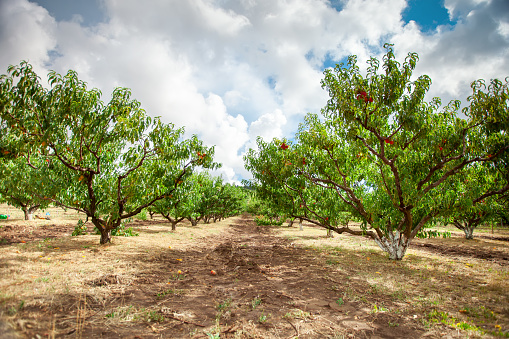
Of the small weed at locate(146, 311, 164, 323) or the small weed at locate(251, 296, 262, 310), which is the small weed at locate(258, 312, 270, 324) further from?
the small weed at locate(146, 311, 164, 323)

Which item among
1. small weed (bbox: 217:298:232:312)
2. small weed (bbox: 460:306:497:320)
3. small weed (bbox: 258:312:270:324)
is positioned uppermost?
small weed (bbox: 460:306:497:320)

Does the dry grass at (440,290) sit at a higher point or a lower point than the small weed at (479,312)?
lower

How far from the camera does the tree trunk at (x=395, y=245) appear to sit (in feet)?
34.7

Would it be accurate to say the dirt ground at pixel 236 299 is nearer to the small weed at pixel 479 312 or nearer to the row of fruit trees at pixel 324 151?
the small weed at pixel 479 312

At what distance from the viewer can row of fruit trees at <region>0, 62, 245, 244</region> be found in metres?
6.96

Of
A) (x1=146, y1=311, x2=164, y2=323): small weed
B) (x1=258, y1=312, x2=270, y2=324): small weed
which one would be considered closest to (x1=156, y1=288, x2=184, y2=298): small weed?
(x1=146, y1=311, x2=164, y2=323): small weed

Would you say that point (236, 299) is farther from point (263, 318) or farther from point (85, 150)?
point (85, 150)

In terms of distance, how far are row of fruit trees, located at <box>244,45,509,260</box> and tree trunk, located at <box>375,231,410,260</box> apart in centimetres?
4

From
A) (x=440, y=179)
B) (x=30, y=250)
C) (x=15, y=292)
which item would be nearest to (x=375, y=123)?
(x=440, y=179)

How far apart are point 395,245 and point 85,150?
43.9ft

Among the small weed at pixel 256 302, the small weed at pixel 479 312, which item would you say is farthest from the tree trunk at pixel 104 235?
the small weed at pixel 479 312

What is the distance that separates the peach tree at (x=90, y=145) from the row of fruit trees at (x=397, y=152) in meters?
4.24

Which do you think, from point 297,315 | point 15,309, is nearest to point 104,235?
point 15,309

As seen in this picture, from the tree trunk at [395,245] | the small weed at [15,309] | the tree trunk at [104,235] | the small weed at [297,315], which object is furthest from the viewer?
the tree trunk at [104,235]
